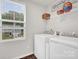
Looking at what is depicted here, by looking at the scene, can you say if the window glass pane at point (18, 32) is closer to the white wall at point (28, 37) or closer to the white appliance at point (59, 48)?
the white wall at point (28, 37)

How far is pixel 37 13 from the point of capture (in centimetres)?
310

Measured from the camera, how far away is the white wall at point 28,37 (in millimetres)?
2185

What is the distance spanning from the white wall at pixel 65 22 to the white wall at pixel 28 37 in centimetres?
58

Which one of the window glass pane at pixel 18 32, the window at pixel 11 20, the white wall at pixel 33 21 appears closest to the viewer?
the window at pixel 11 20

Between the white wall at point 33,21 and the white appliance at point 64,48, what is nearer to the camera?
the white appliance at point 64,48

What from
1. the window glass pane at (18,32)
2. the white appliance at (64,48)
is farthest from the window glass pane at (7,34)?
the white appliance at (64,48)

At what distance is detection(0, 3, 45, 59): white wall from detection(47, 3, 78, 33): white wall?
58 cm

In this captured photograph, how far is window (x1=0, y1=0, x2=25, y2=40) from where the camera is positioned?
2.12m

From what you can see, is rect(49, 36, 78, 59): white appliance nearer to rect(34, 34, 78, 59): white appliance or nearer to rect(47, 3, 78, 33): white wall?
rect(34, 34, 78, 59): white appliance

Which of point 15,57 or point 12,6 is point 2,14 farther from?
point 15,57

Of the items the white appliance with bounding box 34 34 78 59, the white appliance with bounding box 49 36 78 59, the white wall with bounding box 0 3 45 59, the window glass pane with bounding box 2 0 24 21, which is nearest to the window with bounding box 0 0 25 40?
the window glass pane with bounding box 2 0 24 21

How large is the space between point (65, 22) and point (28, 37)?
4.94 feet

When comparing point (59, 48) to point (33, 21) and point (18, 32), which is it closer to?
point (18, 32)

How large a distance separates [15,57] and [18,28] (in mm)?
1013
